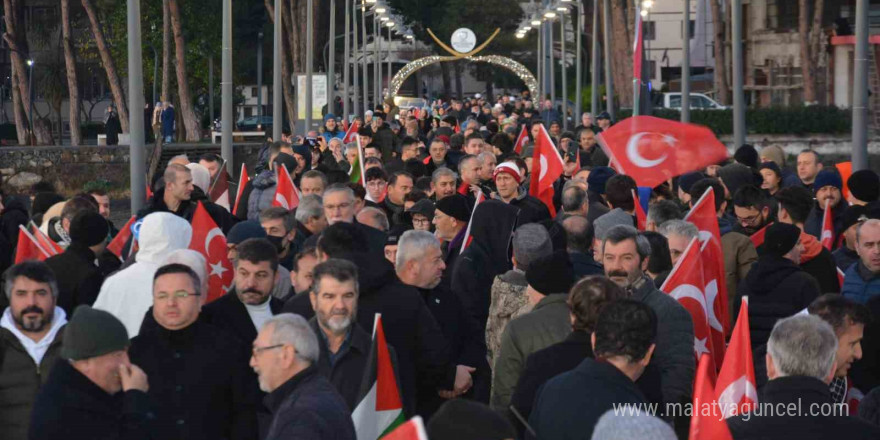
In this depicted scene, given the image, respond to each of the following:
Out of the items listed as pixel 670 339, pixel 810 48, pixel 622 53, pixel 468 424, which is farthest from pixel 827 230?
pixel 622 53

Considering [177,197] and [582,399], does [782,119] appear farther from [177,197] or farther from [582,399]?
[582,399]

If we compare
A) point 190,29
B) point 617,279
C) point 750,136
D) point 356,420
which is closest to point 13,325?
point 356,420

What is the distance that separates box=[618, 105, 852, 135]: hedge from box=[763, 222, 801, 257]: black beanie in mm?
38591

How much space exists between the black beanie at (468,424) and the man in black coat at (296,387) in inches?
45.6

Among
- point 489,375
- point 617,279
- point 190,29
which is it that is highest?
point 190,29

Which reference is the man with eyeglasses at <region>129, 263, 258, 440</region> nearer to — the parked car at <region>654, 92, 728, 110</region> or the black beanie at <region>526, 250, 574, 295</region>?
the black beanie at <region>526, 250, 574, 295</region>

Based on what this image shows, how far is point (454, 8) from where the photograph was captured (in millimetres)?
94812

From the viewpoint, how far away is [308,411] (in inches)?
229

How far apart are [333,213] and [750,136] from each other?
38.7 metres

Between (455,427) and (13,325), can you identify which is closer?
(455,427)

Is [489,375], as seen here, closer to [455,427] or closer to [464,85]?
[455,427]

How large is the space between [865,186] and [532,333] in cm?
545

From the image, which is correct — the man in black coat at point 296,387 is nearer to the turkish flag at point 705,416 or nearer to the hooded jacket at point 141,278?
the turkish flag at point 705,416

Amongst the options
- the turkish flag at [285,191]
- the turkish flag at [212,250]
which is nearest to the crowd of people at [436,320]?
the turkish flag at [212,250]
